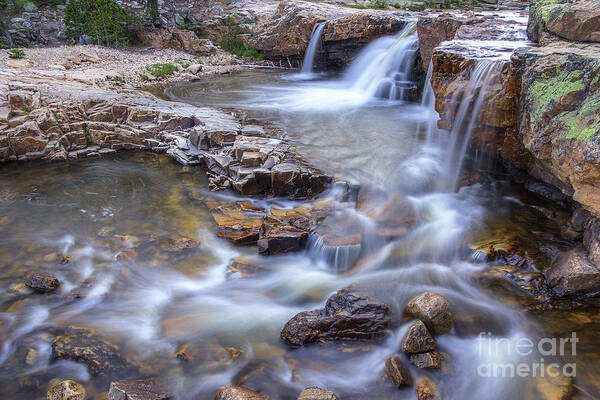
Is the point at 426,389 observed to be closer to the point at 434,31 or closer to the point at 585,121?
the point at 585,121

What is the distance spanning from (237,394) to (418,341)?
1.93m

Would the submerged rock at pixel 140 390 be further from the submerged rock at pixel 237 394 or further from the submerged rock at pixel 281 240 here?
the submerged rock at pixel 281 240

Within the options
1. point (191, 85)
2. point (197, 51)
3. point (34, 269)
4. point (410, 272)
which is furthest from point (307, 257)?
point (197, 51)

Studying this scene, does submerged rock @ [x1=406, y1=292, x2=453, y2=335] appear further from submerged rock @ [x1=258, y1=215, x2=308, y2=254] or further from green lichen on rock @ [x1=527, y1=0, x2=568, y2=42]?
green lichen on rock @ [x1=527, y1=0, x2=568, y2=42]

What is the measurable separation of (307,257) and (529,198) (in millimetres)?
4373

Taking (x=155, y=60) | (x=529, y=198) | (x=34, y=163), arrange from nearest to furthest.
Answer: (x=529, y=198) → (x=34, y=163) → (x=155, y=60)

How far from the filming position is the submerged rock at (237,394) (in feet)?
10.7

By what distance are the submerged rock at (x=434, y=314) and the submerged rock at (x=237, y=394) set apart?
1.99 metres

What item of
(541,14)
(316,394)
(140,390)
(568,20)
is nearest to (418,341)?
(316,394)

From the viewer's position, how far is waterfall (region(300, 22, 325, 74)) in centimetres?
1784

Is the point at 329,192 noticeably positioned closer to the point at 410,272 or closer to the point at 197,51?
the point at 410,272

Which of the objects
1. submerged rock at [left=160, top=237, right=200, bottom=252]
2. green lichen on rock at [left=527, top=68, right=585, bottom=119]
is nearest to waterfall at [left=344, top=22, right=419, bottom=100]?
green lichen on rock at [left=527, top=68, right=585, bottom=119]

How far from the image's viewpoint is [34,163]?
28.2 ft

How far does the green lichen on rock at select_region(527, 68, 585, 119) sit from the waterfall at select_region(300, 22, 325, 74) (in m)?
14.4
